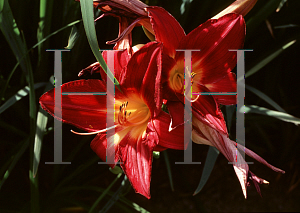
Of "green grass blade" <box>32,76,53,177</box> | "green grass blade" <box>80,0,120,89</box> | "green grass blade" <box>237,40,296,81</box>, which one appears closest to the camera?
"green grass blade" <box>80,0,120,89</box>

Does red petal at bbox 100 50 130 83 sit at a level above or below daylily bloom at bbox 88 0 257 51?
below

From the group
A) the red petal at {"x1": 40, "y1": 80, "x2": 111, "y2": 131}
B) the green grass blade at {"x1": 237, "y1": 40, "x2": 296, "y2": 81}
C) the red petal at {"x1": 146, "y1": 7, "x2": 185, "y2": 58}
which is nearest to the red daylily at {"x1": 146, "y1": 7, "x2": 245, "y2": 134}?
the red petal at {"x1": 146, "y1": 7, "x2": 185, "y2": 58}

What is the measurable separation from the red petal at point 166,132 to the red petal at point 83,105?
9cm

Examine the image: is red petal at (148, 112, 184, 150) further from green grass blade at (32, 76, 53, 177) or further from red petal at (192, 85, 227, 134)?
green grass blade at (32, 76, 53, 177)

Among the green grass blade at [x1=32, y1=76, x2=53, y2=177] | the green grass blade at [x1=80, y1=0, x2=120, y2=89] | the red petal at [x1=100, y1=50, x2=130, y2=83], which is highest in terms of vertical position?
the green grass blade at [x1=80, y1=0, x2=120, y2=89]

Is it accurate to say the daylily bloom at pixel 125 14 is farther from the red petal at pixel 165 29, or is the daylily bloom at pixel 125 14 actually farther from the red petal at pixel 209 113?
the red petal at pixel 209 113

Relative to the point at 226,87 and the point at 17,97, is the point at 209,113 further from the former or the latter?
the point at 17,97

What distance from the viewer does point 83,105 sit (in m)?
0.38

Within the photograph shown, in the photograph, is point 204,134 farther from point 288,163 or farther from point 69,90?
point 288,163

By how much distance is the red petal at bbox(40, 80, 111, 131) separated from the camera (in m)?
0.38

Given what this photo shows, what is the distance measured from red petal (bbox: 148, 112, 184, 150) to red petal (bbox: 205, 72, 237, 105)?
88mm

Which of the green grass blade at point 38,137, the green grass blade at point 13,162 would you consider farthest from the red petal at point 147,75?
the green grass blade at point 13,162

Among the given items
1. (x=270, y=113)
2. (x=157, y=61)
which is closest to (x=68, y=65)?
(x=157, y=61)

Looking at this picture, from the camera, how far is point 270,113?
0.64 meters
